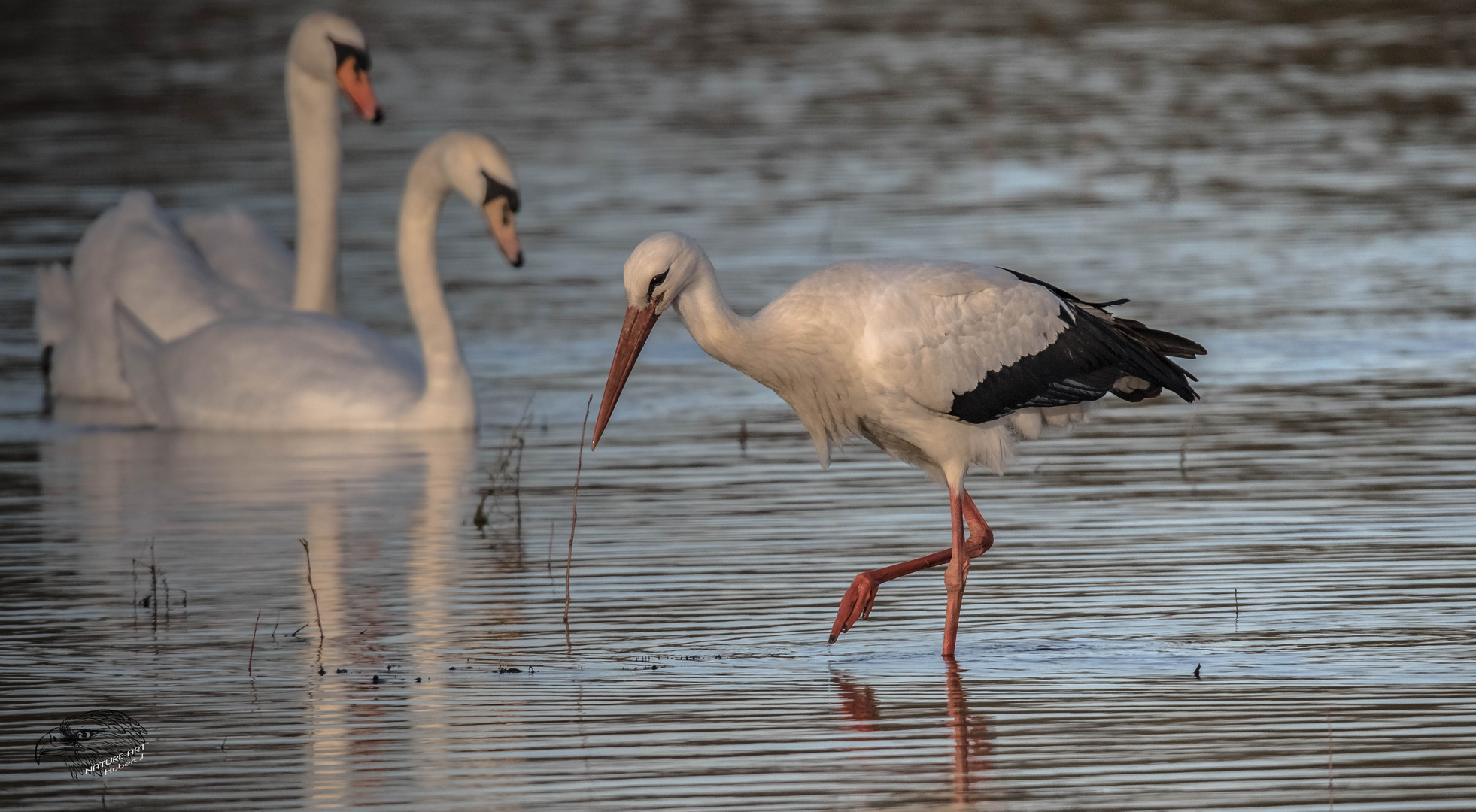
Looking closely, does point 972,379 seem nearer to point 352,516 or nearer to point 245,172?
point 352,516

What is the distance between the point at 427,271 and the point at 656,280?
671 centimetres

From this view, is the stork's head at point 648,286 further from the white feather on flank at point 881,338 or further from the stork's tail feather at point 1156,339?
the stork's tail feather at point 1156,339

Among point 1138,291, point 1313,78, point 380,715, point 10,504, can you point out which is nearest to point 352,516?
point 10,504

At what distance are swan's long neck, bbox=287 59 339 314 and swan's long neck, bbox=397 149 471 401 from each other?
45.4 inches

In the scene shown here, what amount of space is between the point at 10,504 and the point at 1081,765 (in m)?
7.22

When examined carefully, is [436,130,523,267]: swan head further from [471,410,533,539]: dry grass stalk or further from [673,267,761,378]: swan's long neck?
[673,267,761,378]: swan's long neck

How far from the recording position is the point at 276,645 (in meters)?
9.07

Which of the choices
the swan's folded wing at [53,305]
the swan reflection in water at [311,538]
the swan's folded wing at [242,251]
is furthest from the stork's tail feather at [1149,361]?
the swan's folded wing at [53,305]

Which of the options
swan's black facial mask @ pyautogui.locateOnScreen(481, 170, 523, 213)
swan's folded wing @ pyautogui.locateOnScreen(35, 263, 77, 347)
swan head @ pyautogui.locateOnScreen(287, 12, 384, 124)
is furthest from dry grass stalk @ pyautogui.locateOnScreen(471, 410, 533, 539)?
swan's folded wing @ pyautogui.locateOnScreen(35, 263, 77, 347)

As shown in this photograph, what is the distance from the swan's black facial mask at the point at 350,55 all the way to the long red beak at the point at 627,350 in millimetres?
7786

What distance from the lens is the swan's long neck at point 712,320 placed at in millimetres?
9219

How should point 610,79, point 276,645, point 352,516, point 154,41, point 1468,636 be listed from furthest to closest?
point 154,41, point 610,79, point 352,516, point 276,645, point 1468,636

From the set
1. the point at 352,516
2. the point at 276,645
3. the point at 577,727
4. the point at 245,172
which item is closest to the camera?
the point at 577,727

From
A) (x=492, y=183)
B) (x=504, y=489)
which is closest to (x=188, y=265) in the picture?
(x=492, y=183)
